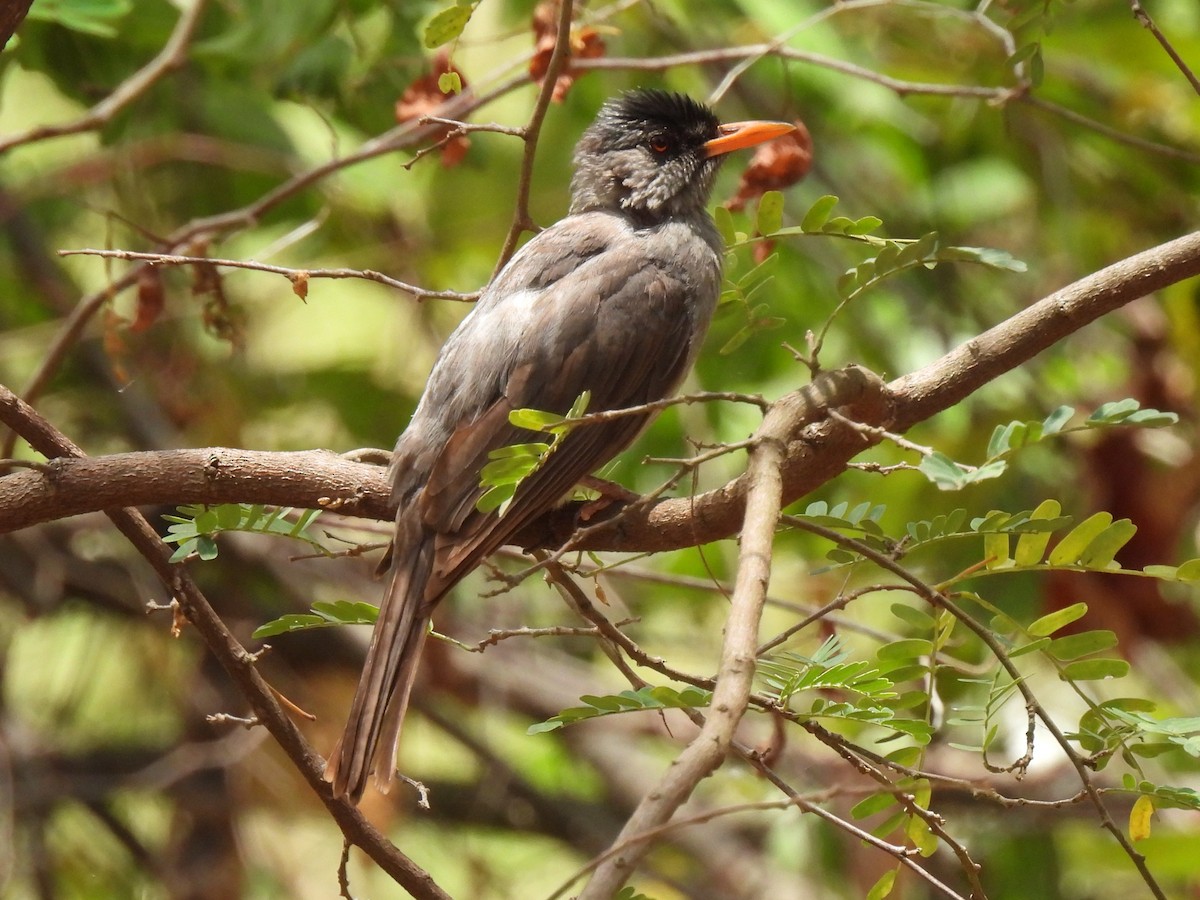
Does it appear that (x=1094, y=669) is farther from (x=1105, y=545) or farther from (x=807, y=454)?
(x=807, y=454)

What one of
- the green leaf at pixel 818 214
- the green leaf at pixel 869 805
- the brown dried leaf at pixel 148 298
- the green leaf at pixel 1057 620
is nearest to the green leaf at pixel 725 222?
the green leaf at pixel 818 214

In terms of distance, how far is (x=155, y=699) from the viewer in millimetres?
5789

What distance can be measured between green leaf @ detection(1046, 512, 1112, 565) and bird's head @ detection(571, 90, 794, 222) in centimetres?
211

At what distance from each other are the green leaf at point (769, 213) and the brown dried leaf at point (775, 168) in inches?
23.3

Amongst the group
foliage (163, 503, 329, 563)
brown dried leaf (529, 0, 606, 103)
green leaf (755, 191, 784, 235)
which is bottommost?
foliage (163, 503, 329, 563)

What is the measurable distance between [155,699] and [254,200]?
2.10 meters

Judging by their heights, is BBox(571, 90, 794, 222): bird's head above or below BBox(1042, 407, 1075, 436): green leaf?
below

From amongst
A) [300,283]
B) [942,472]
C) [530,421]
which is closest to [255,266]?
[300,283]

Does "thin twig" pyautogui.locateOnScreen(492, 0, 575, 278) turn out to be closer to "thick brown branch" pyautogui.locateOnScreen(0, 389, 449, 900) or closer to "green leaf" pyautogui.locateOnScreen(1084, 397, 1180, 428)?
"thick brown branch" pyautogui.locateOnScreen(0, 389, 449, 900)

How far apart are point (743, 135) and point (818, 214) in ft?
4.09

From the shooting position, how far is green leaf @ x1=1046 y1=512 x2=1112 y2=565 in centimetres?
224

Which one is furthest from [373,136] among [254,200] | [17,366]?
[17,366]

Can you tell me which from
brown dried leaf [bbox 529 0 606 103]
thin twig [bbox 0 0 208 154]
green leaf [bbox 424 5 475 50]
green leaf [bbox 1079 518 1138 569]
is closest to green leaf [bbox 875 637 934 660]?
green leaf [bbox 1079 518 1138 569]

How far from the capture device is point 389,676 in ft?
9.76
